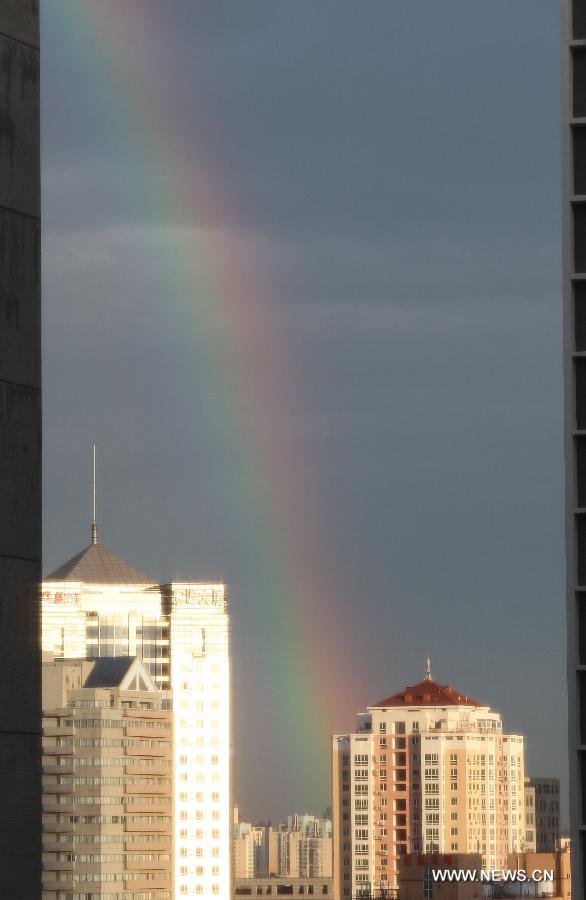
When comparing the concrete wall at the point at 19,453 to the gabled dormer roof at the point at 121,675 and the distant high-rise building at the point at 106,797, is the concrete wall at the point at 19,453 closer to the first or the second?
the distant high-rise building at the point at 106,797

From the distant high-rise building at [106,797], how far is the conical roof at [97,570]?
2452 cm

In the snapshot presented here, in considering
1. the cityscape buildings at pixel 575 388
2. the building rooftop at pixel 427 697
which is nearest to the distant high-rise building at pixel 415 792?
the building rooftop at pixel 427 697

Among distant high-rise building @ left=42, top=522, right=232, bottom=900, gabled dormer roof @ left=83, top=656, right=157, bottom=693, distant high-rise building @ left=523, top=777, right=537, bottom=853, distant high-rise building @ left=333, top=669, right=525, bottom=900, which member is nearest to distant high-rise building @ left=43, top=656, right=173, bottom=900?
gabled dormer roof @ left=83, top=656, right=157, bottom=693

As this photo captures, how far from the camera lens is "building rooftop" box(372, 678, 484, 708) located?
124m

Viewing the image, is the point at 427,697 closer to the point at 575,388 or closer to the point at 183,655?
the point at 183,655

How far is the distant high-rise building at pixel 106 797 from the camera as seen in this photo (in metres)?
100

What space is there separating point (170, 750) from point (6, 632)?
96.1 m

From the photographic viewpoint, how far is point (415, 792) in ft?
390

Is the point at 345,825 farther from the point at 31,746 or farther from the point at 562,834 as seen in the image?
the point at 31,746

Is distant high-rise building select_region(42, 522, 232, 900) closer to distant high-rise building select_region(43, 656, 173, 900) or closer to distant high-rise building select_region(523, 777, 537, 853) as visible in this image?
distant high-rise building select_region(43, 656, 173, 900)

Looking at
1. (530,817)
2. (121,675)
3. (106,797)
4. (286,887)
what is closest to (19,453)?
(106,797)

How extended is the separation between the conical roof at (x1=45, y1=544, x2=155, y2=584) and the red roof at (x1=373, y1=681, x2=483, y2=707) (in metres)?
19.7

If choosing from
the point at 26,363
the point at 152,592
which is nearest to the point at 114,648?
the point at 152,592

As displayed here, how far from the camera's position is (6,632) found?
428 inches
